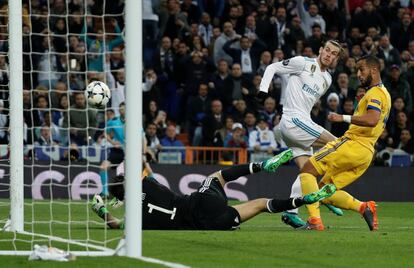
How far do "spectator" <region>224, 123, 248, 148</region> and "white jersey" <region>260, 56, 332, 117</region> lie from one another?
308 inches

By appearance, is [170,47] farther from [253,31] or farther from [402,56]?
[402,56]

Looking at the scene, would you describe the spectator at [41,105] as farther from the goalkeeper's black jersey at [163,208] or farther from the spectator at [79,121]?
the goalkeeper's black jersey at [163,208]

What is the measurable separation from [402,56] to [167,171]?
6.97 meters

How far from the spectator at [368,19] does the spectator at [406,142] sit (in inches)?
146

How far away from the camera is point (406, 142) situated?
23969 millimetres

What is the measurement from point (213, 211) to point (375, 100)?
228 centimetres

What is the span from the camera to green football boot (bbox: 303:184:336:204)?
1278cm

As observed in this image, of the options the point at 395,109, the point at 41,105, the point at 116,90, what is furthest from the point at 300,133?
the point at 395,109

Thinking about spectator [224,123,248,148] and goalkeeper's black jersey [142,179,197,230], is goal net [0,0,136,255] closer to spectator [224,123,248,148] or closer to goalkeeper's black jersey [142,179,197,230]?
spectator [224,123,248,148]

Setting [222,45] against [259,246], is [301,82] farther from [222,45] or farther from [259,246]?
[222,45]

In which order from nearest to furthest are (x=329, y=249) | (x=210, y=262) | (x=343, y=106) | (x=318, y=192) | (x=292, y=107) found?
(x=210, y=262)
(x=329, y=249)
(x=318, y=192)
(x=292, y=107)
(x=343, y=106)

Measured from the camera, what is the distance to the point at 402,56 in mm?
26188

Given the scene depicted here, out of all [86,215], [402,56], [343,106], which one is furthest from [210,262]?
[402,56]

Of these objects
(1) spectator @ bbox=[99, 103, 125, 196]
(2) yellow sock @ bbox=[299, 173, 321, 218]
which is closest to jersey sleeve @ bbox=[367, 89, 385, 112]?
(2) yellow sock @ bbox=[299, 173, 321, 218]
